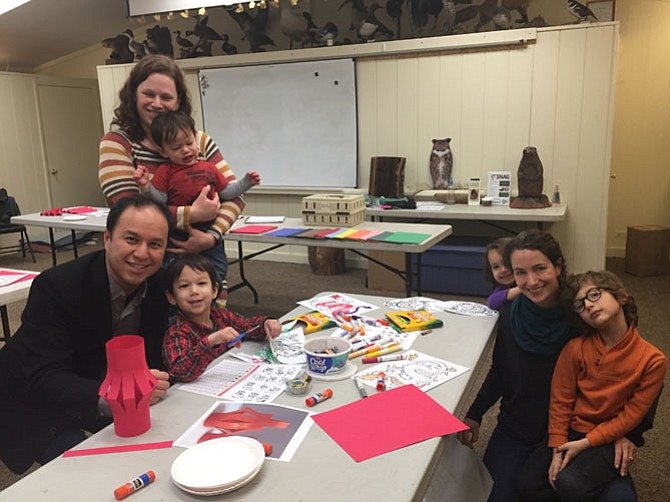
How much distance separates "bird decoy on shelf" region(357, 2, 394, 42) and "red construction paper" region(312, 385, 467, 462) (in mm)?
3935

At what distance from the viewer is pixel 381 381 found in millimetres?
1326

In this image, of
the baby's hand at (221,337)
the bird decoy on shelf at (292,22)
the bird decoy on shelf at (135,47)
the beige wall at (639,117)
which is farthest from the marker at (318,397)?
the bird decoy on shelf at (135,47)

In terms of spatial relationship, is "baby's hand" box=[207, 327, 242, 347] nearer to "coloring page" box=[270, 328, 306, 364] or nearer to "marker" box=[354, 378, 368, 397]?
"coloring page" box=[270, 328, 306, 364]

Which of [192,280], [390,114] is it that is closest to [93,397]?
[192,280]

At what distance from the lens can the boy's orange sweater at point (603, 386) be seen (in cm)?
140

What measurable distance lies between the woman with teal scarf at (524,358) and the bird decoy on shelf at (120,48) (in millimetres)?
5125

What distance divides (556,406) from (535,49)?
3.37m

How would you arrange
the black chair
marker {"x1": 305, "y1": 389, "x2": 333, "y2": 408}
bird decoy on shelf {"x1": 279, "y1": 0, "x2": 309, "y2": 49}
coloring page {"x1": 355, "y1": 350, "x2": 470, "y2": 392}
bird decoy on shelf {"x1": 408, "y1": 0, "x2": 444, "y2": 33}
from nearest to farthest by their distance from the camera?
marker {"x1": 305, "y1": 389, "x2": 333, "y2": 408}, coloring page {"x1": 355, "y1": 350, "x2": 470, "y2": 392}, bird decoy on shelf {"x1": 408, "y1": 0, "x2": 444, "y2": 33}, bird decoy on shelf {"x1": 279, "y1": 0, "x2": 309, "y2": 49}, the black chair

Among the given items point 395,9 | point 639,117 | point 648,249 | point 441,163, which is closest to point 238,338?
point 441,163

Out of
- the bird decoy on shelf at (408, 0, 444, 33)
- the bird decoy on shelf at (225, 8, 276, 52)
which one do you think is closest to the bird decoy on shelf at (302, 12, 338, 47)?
the bird decoy on shelf at (225, 8, 276, 52)

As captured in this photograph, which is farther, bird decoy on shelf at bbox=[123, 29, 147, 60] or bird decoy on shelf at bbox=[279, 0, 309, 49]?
bird decoy on shelf at bbox=[123, 29, 147, 60]

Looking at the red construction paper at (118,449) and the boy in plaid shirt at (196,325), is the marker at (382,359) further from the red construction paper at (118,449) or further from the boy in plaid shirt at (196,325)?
the red construction paper at (118,449)

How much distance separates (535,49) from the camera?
4137mm

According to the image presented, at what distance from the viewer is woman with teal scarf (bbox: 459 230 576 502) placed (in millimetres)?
1525
